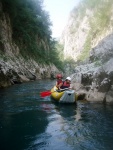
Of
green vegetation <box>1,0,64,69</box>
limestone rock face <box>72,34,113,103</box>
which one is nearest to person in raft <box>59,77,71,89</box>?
limestone rock face <box>72,34,113,103</box>

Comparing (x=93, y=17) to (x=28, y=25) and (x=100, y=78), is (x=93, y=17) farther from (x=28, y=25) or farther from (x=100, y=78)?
(x=100, y=78)

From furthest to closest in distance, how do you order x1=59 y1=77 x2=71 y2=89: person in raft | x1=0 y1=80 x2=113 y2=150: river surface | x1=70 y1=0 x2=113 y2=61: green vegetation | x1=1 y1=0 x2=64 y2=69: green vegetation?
1. x1=70 y1=0 x2=113 y2=61: green vegetation
2. x1=1 y1=0 x2=64 y2=69: green vegetation
3. x1=59 y1=77 x2=71 y2=89: person in raft
4. x1=0 y1=80 x2=113 y2=150: river surface

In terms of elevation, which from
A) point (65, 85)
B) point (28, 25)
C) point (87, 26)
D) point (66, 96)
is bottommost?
point (66, 96)

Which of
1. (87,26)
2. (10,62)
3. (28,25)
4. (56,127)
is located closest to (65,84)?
(56,127)

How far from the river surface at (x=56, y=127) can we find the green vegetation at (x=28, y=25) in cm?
1917

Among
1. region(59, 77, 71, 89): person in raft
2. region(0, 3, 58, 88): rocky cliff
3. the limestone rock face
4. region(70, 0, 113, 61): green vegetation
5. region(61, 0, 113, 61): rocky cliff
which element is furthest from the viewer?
region(70, 0, 113, 61): green vegetation

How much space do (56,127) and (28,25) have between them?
31197mm

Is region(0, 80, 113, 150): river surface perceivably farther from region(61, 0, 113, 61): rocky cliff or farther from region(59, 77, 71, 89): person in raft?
region(61, 0, 113, 61): rocky cliff

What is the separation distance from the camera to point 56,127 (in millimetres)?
8094

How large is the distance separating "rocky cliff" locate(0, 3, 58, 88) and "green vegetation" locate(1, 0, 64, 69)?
1.23m

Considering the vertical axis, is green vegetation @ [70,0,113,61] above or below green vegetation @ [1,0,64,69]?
above

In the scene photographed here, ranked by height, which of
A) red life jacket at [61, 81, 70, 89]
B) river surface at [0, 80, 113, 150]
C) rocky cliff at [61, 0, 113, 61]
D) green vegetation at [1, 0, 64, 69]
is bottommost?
river surface at [0, 80, 113, 150]

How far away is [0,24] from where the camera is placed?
86.4ft

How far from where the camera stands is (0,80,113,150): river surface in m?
6.45
